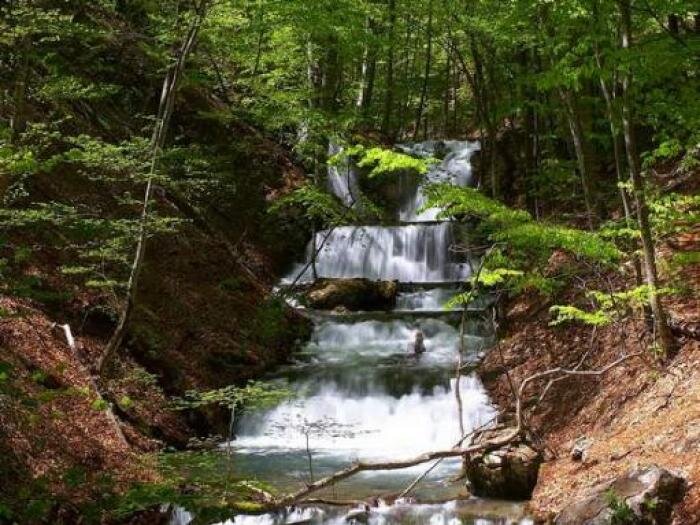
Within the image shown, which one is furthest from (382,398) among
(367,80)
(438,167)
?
(367,80)

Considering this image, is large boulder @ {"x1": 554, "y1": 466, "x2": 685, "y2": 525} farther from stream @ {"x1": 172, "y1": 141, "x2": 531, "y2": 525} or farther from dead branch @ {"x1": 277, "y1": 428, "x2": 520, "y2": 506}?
dead branch @ {"x1": 277, "y1": 428, "x2": 520, "y2": 506}

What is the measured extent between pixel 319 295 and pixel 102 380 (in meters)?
7.11

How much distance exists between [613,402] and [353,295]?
8113 mm

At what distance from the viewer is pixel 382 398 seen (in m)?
11.0

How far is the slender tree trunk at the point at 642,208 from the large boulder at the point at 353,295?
26.9 feet

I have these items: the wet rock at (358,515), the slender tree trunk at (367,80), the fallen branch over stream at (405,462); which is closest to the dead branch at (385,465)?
the fallen branch over stream at (405,462)

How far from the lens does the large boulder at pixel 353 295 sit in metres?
15.3

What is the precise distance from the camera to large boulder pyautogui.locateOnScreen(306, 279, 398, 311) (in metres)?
15.3

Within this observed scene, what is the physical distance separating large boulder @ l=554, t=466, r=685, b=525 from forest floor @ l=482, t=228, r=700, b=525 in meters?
0.11

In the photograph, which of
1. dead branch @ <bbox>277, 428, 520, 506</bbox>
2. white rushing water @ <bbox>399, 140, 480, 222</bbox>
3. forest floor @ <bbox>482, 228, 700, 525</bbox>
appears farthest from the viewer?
white rushing water @ <bbox>399, 140, 480, 222</bbox>

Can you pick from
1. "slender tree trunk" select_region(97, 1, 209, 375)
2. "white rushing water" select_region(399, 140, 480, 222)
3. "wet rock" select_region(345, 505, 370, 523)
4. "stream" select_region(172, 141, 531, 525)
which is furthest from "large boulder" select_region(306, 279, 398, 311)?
"wet rock" select_region(345, 505, 370, 523)

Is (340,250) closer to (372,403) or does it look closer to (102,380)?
(372,403)

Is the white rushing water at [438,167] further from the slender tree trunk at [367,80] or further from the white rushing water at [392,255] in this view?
the white rushing water at [392,255]

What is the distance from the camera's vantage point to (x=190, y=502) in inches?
196
